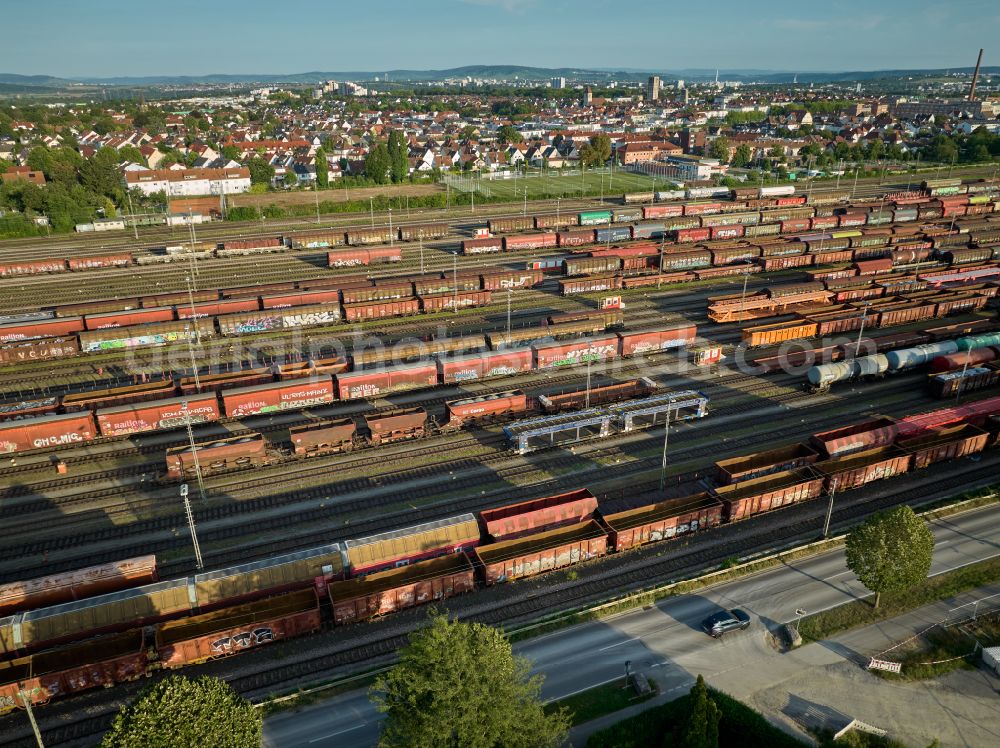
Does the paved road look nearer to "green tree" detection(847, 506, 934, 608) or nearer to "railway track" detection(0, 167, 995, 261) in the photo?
"green tree" detection(847, 506, 934, 608)

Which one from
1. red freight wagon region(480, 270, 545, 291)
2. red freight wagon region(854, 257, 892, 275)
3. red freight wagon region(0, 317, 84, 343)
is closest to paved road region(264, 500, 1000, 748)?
red freight wagon region(480, 270, 545, 291)

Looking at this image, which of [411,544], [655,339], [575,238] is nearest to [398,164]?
[575,238]

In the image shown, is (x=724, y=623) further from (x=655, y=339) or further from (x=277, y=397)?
(x=277, y=397)

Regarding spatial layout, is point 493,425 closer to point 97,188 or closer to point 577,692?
point 577,692

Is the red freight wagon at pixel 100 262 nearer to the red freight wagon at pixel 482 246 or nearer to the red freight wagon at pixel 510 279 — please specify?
the red freight wagon at pixel 482 246

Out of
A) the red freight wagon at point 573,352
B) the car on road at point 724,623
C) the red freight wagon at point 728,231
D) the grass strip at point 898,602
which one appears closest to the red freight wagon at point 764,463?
the grass strip at point 898,602
